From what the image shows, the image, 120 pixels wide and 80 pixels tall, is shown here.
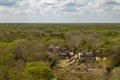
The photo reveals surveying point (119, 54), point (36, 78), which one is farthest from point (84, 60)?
point (36, 78)

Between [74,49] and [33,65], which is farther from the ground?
[33,65]

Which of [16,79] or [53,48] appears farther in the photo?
[53,48]

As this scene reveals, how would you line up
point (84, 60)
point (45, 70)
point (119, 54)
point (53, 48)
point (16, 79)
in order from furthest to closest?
point (53, 48) → point (84, 60) → point (119, 54) → point (45, 70) → point (16, 79)

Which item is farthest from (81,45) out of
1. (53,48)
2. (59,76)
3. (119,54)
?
(59,76)

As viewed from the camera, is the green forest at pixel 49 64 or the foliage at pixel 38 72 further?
the foliage at pixel 38 72

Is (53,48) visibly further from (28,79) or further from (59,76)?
(28,79)

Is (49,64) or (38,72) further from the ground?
(38,72)

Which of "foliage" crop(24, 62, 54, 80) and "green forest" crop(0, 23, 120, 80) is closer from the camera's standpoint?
"green forest" crop(0, 23, 120, 80)

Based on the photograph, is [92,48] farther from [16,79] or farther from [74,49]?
[16,79]

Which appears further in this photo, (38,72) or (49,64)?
(49,64)

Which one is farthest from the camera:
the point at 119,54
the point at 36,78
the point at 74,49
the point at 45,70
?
the point at 74,49
